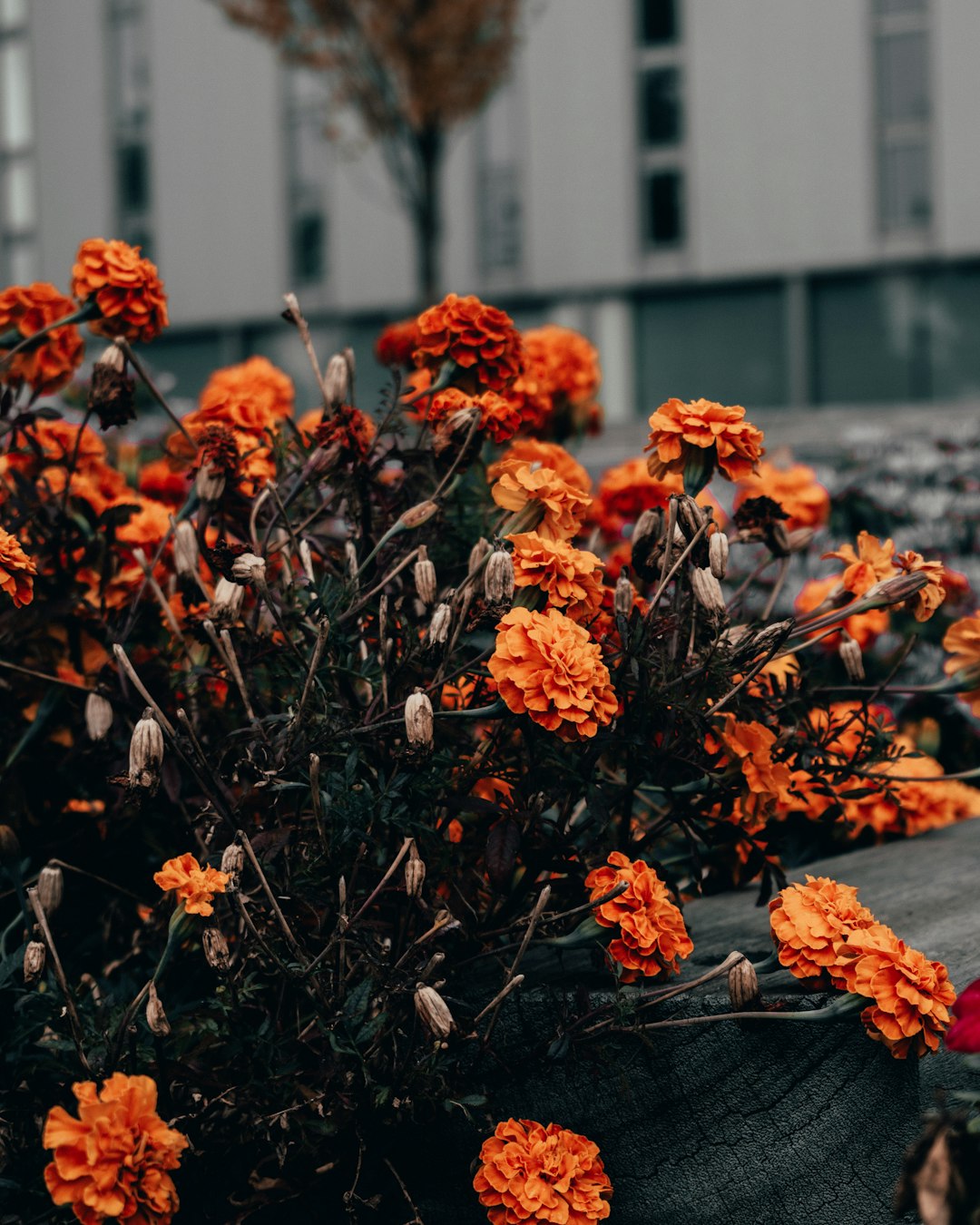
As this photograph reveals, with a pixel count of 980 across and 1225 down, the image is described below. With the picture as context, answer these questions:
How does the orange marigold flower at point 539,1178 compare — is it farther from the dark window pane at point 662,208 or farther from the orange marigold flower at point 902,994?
the dark window pane at point 662,208

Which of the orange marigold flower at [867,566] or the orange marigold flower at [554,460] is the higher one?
the orange marigold flower at [554,460]

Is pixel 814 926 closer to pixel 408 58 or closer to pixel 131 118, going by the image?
pixel 408 58

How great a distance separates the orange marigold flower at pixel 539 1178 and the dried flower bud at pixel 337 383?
823mm

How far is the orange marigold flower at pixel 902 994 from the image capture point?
116 cm

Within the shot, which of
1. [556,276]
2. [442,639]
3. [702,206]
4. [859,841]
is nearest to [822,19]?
[702,206]

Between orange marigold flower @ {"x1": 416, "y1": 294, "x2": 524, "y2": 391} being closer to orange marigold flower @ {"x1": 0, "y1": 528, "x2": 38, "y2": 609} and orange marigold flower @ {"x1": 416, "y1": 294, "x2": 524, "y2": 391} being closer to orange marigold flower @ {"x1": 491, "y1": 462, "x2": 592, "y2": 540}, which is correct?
orange marigold flower @ {"x1": 491, "y1": 462, "x2": 592, "y2": 540}

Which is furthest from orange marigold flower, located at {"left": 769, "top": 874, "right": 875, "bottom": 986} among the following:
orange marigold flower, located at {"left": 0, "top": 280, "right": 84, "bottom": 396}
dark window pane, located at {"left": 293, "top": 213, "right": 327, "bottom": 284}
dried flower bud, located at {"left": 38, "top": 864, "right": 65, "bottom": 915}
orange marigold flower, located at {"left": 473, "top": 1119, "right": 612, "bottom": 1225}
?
dark window pane, located at {"left": 293, "top": 213, "right": 327, "bottom": 284}

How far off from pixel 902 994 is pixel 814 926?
12 centimetres

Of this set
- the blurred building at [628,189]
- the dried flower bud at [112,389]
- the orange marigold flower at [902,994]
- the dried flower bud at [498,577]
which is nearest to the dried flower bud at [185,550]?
the dried flower bud at [112,389]

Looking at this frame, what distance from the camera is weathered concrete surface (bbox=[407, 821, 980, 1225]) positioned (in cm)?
125

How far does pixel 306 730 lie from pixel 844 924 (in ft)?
1.81

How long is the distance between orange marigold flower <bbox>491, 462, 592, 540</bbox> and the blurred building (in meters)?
11.9

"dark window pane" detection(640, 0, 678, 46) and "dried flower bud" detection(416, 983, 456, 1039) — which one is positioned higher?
"dark window pane" detection(640, 0, 678, 46)

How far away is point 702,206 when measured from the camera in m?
12.9
